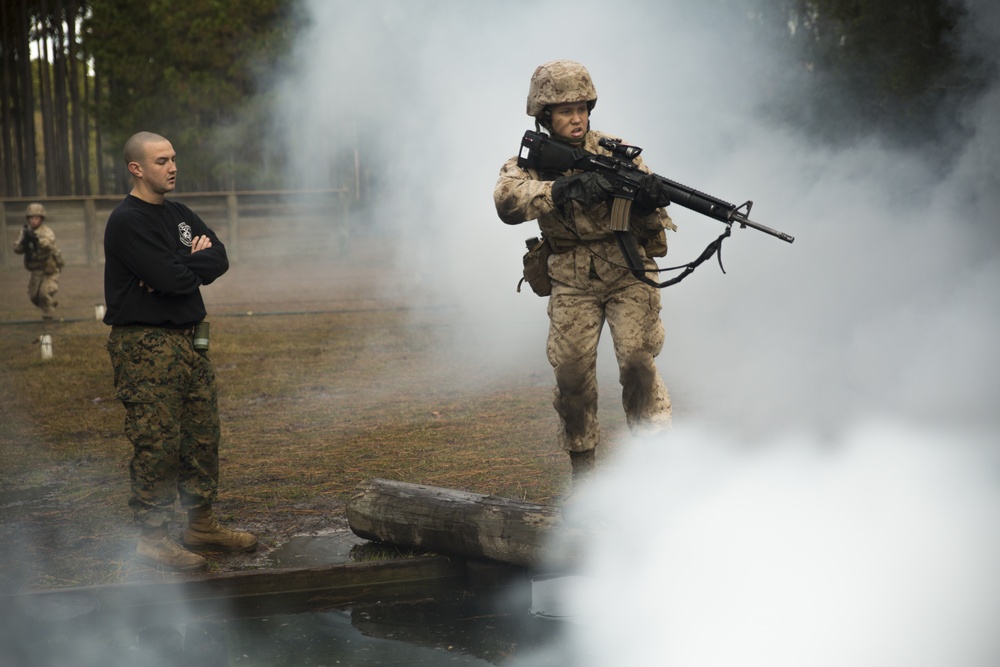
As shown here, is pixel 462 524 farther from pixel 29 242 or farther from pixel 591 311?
pixel 29 242

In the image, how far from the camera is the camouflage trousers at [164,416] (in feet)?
14.4

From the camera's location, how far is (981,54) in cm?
909

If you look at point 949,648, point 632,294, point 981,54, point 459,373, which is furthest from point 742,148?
point 949,648

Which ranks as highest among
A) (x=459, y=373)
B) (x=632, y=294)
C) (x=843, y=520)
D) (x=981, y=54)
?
(x=981, y=54)

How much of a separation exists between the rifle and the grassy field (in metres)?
1.03

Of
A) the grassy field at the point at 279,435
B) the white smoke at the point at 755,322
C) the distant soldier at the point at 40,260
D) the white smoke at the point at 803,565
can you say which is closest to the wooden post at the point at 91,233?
the white smoke at the point at 755,322

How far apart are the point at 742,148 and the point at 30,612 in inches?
340

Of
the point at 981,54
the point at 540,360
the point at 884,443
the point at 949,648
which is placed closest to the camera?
the point at 949,648

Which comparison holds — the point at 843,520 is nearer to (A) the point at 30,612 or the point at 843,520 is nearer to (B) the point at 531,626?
(B) the point at 531,626

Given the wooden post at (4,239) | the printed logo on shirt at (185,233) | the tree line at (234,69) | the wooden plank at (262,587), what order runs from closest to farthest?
the wooden plank at (262,587)
the printed logo on shirt at (185,233)
the tree line at (234,69)
the wooden post at (4,239)

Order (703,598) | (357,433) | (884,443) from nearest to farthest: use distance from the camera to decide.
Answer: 1. (703,598)
2. (884,443)
3. (357,433)

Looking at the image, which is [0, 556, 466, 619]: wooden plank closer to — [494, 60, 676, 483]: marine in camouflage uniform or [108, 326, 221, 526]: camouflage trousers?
[108, 326, 221, 526]: camouflage trousers

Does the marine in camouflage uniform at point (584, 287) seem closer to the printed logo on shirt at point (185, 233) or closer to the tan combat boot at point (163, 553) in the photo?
the printed logo on shirt at point (185, 233)

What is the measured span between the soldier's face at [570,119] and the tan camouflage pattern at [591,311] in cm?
13
